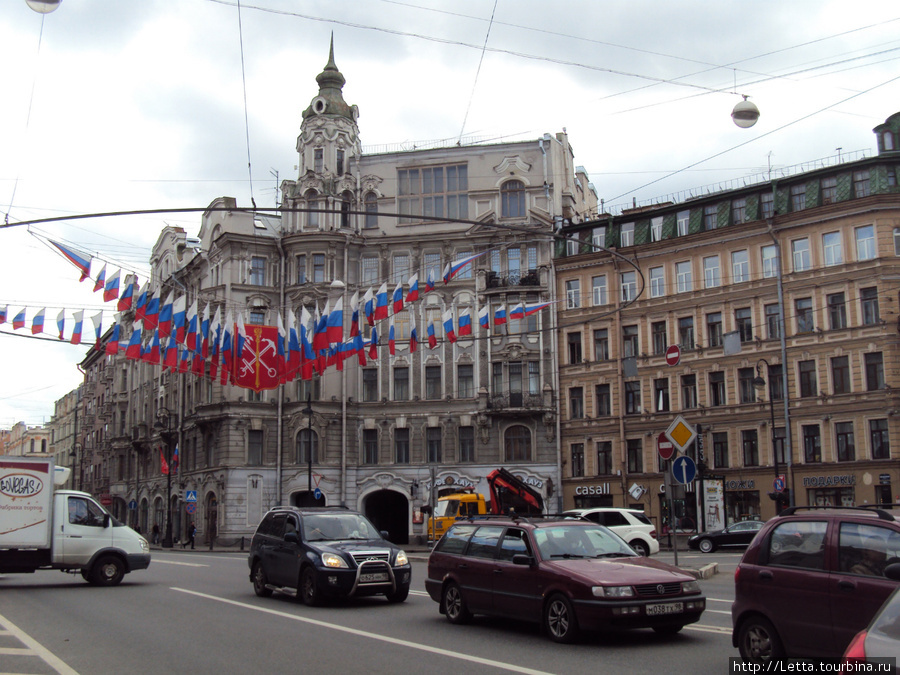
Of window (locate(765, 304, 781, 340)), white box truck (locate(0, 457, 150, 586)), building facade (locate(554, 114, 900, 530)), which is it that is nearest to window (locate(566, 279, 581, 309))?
building facade (locate(554, 114, 900, 530))

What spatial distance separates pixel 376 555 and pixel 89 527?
801 centimetres

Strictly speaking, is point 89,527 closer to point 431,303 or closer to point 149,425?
point 431,303

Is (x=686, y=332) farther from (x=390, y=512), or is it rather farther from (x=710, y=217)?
(x=390, y=512)

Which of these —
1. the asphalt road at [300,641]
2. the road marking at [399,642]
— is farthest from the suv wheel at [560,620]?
the road marking at [399,642]

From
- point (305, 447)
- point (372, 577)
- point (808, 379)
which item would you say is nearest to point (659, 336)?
point (808, 379)

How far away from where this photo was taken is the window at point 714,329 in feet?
148

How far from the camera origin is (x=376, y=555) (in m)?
16.0

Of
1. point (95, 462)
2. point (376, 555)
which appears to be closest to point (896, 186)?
point (376, 555)

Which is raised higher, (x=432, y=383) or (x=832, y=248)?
(x=832, y=248)

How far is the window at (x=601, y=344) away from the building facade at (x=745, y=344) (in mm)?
75

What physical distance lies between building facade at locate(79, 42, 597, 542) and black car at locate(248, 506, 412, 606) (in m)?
30.3

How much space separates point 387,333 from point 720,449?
18.2 m

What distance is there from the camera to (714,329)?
149 ft

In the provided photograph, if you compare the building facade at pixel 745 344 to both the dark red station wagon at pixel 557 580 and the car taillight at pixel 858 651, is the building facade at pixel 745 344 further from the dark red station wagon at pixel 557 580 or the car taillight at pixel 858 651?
the car taillight at pixel 858 651
